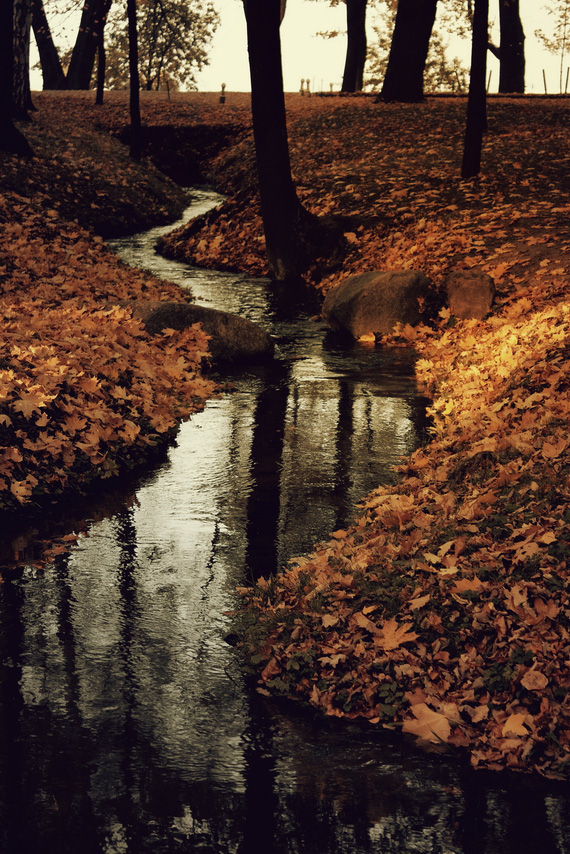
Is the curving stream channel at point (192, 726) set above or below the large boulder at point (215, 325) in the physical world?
below

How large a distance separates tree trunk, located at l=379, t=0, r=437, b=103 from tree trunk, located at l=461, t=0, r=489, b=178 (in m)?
10.6

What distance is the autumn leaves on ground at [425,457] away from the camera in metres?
4.21

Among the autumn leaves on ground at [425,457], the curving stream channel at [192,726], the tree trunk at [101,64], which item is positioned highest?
the tree trunk at [101,64]

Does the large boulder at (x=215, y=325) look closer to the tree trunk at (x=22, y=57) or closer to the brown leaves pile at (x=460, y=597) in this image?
the brown leaves pile at (x=460, y=597)

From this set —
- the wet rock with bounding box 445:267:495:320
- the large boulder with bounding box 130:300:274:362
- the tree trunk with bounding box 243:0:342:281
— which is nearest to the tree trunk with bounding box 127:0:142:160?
the tree trunk with bounding box 243:0:342:281

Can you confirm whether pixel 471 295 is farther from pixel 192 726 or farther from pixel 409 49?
pixel 409 49

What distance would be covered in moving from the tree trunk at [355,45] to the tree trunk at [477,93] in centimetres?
2170

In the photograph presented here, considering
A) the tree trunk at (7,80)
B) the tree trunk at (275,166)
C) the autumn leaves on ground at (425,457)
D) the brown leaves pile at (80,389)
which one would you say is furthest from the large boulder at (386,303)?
the tree trunk at (7,80)

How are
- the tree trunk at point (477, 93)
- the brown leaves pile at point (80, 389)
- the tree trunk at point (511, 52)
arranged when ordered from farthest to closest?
1. the tree trunk at point (511, 52)
2. the tree trunk at point (477, 93)
3. the brown leaves pile at point (80, 389)

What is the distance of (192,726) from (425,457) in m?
3.63

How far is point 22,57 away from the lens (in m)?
25.6

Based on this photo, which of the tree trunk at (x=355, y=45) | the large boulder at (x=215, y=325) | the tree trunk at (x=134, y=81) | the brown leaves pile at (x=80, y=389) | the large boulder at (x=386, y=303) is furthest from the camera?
the tree trunk at (x=355, y=45)

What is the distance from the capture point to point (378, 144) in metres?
23.0

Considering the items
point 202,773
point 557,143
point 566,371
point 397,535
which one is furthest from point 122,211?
point 202,773
